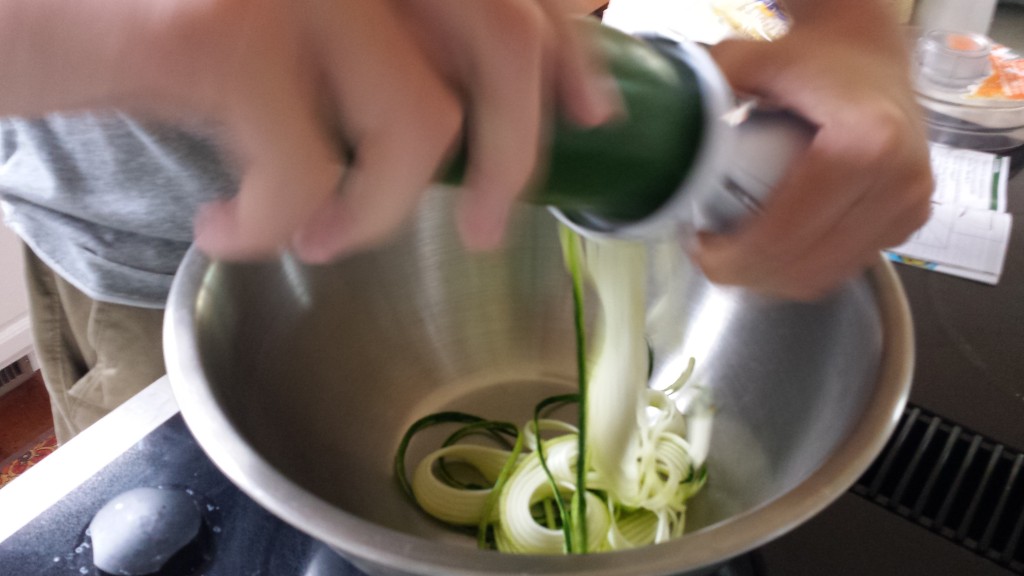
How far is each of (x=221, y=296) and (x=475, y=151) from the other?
0.88 feet

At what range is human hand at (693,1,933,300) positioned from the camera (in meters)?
0.42

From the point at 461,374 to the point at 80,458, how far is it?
0.31 metres

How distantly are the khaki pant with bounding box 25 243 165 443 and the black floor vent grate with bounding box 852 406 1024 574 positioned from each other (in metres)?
0.65

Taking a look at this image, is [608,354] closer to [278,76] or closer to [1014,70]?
[278,76]

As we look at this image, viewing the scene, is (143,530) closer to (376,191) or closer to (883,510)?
(376,191)

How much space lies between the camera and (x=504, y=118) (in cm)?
30

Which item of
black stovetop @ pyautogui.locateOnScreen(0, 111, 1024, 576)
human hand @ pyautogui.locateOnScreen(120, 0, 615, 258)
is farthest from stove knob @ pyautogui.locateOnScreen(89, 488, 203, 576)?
human hand @ pyautogui.locateOnScreen(120, 0, 615, 258)

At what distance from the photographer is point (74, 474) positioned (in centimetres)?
58

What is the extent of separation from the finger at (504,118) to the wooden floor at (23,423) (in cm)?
151

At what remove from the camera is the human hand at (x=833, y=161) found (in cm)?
42

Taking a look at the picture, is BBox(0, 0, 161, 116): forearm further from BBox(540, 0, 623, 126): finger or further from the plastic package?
the plastic package

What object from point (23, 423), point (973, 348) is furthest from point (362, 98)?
point (23, 423)

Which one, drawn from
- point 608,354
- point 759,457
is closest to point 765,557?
point 759,457

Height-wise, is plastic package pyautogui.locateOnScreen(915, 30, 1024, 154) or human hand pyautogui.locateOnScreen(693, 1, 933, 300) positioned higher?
human hand pyautogui.locateOnScreen(693, 1, 933, 300)
